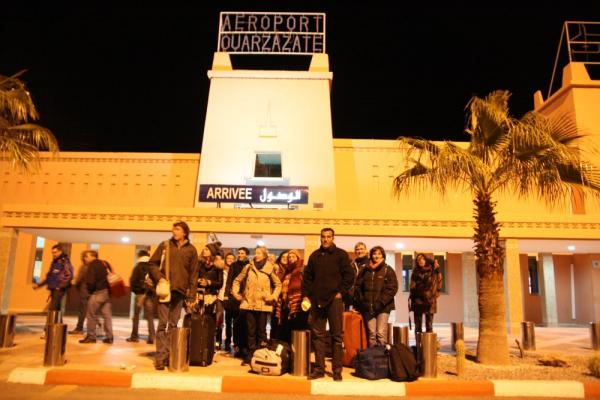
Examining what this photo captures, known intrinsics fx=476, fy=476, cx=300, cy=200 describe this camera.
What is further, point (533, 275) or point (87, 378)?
point (533, 275)

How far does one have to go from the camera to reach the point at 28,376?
6094 mm

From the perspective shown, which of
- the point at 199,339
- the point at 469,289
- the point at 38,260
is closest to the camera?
the point at 199,339

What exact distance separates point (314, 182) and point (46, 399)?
49.0ft

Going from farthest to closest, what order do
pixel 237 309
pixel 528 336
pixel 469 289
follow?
pixel 469 289
pixel 528 336
pixel 237 309

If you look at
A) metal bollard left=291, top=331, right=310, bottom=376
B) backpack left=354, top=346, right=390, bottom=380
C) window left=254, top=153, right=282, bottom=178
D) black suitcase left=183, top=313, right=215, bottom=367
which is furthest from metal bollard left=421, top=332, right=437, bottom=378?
window left=254, top=153, right=282, bottom=178

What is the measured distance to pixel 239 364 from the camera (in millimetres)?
7414

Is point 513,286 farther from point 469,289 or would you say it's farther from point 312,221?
point 312,221

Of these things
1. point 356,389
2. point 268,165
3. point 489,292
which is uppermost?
point 268,165

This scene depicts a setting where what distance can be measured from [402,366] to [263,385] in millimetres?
1848

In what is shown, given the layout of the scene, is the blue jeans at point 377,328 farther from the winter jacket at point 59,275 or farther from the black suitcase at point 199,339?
the winter jacket at point 59,275

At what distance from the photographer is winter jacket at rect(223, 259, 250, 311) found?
8.27 metres

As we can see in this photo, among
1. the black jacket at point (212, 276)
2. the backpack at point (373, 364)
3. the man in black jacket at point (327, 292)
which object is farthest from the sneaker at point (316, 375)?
the black jacket at point (212, 276)

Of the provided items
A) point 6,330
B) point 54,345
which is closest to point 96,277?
point 6,330

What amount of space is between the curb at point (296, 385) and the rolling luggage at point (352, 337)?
1363 mm
